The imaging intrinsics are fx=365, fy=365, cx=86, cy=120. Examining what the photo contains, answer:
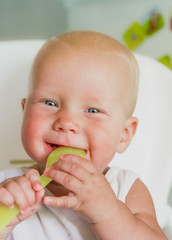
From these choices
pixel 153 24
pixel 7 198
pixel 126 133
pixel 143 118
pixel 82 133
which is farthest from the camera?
pixel 153 24

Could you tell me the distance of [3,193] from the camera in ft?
1.58

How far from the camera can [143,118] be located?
2.85 feet

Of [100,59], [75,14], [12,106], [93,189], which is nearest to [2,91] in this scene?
[12,106]

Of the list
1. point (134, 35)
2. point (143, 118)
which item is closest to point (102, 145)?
point (143, 118)

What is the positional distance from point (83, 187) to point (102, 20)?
3.93ft

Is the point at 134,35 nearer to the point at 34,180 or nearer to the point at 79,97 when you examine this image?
the point at 79,97

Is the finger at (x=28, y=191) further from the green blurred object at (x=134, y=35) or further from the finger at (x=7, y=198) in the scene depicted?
the green blurred object at (x=134, y=35)

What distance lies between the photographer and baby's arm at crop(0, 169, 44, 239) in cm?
48

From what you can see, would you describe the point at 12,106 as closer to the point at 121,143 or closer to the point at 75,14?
the point at 121,143

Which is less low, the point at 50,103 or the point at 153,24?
the point at 153,24

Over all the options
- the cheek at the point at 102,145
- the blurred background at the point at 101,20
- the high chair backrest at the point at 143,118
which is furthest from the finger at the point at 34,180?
the blurred background at the point at 101,20

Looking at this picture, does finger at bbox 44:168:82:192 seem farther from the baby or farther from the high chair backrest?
the high chair backrest

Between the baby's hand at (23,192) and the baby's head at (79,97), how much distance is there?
9 cm

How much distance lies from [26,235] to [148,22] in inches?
45.6
